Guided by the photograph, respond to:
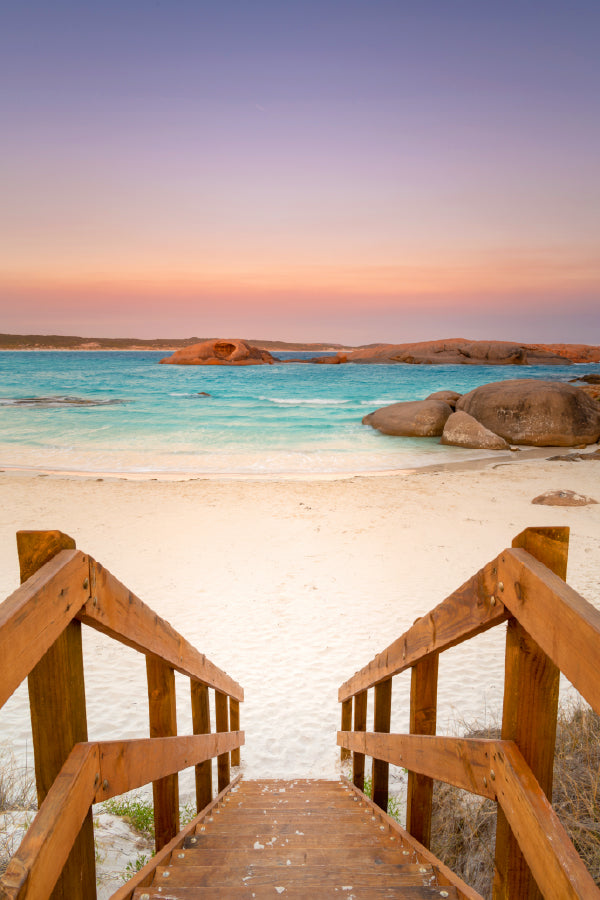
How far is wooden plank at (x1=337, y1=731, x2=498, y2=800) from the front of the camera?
141 cm

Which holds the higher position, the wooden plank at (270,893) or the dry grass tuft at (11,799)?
the wooden plank at (270,893)

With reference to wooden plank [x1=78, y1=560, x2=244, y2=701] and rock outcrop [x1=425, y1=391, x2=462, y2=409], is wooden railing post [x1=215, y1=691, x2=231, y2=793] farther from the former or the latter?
rock outcrop [x1=425, y1=391, x2=462, y2=409]

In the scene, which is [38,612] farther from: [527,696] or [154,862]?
[154,862]

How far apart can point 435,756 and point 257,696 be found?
11.8ft

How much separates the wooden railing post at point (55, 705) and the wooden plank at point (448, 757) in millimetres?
1019

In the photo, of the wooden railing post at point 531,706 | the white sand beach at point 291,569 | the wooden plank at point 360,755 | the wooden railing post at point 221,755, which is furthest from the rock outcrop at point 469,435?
the wooden railing post at point 531,706

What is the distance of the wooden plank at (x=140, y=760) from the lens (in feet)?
4.53

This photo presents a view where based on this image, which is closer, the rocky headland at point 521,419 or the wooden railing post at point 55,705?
the wooden railing post at point 55,705

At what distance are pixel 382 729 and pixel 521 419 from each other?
18.8 metres

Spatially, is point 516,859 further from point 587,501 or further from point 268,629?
point 587,501

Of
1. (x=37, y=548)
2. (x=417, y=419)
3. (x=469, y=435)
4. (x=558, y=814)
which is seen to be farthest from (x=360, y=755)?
(x=417, y=419)

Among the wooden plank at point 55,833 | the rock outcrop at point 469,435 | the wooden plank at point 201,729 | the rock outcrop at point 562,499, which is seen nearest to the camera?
the wooden plank at point 55,833

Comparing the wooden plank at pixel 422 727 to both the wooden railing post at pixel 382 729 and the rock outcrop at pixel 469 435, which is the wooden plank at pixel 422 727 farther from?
the rock outcrop at pixel 469 435

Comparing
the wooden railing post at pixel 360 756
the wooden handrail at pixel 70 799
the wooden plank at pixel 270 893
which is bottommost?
the wooden railing post at pixel 360 756
